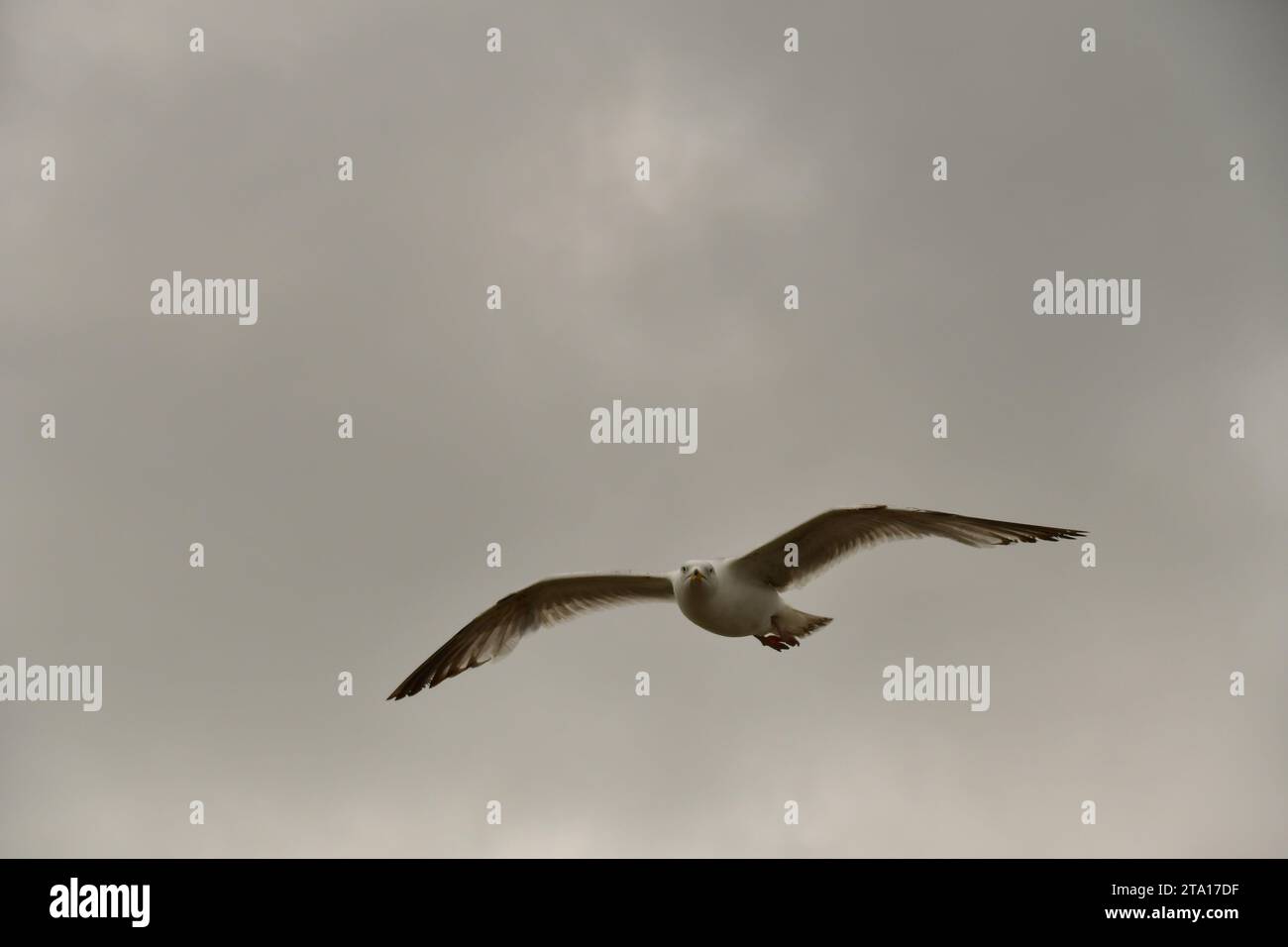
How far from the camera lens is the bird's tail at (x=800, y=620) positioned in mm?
9633

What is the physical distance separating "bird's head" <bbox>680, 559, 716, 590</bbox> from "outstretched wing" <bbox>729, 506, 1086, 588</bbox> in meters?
0.23

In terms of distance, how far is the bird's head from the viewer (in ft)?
30.7

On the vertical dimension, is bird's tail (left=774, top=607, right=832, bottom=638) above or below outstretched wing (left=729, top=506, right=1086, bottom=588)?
below

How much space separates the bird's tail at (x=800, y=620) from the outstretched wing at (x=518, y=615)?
114 cm

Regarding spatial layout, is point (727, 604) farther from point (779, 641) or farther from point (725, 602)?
point (779, 641)

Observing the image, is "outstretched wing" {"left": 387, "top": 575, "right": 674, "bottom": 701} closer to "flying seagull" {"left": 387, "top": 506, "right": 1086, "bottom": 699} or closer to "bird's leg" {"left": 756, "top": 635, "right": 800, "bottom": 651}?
"flying seagull" {"left": 387, "top": 506, "right": 1086, "bottom": 699}

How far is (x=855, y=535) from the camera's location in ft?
31.8

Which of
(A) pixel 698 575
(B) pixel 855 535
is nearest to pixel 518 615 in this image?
(A) pixel 698 575

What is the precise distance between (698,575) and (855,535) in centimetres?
135

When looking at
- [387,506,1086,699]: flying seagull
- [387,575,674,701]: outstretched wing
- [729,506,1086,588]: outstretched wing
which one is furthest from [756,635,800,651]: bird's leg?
[387,575,674,701]: outstretched wing

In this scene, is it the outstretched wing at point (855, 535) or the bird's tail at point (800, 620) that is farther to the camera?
the bird's tail at point (800, 620)

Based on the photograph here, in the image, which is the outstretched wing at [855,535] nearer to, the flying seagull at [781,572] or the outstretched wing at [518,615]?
the flying seagull at [781,572]

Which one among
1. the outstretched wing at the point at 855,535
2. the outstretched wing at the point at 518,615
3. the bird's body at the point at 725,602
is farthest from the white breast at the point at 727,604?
the outstretched wing at the point at 518,615
